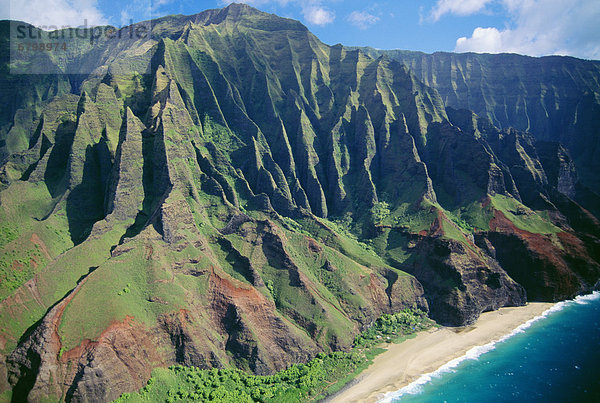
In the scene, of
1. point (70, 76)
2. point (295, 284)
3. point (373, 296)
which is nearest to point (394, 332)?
point (373, 296)

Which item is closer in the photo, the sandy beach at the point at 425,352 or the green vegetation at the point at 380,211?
Answer: the sandy beach at the point at 425,352

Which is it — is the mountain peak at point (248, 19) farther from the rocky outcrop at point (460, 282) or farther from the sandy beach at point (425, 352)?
the sandy beach at point (425, 352)

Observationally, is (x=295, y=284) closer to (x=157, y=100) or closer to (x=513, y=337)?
(x=513, y=337)

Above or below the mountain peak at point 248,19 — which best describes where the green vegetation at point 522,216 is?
below

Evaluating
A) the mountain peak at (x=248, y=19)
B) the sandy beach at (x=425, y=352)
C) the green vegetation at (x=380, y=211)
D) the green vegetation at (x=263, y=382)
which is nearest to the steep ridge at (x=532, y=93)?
the mountain peak at (x=248, y=19)

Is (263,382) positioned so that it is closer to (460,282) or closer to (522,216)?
(460,282)

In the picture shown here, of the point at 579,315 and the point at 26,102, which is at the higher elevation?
the point at 26,102

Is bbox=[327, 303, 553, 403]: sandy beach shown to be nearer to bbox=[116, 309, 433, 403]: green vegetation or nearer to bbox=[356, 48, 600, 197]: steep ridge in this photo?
bbox=[116, 309, 433, 403]: green vegetation
